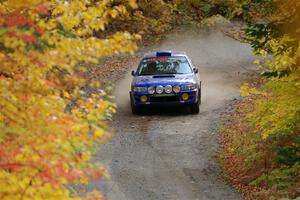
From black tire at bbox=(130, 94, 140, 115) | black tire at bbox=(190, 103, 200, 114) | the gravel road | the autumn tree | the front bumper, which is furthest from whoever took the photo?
black tire at bbox=(130, 94, 140, 115)

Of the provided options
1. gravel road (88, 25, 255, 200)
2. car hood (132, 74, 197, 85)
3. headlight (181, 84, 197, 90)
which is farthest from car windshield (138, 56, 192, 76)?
gravel road (88, 25, 255, 200)

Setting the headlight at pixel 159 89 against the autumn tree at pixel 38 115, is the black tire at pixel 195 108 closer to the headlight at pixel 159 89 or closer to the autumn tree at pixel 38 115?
the headlight at pixel 159 89

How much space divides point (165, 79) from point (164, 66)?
2.96 feet

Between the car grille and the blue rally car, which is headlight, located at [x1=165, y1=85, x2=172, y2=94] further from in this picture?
the car grille

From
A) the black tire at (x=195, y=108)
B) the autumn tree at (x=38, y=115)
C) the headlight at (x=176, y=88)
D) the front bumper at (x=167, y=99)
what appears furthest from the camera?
the black tire at (x=195, y=108)

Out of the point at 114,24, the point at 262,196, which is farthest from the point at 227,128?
the point at 114,24

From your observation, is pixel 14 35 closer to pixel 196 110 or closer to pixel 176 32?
pixel 196 110

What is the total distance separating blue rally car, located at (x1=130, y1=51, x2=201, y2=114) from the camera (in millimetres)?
17109

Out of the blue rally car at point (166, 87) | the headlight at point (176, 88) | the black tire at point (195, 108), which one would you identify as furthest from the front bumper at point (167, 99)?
the black tire at point (195, 108)

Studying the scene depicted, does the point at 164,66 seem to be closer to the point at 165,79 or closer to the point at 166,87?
the point at 165,79

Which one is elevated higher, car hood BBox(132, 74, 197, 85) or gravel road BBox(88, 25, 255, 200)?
car hood BBox(132, 74, 197, 85)

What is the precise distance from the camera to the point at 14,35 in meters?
4.72

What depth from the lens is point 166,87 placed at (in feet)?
56.1

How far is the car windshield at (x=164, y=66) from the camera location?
1784 cm
